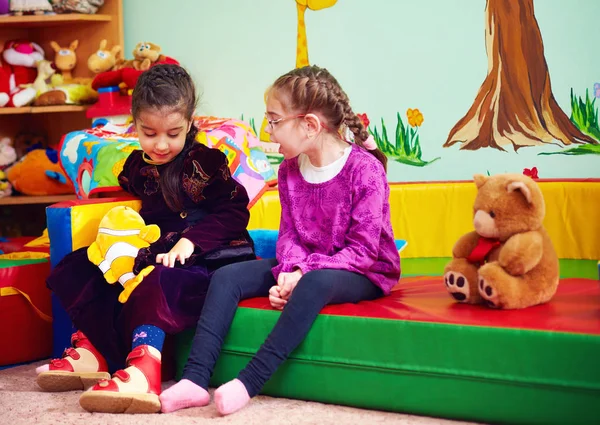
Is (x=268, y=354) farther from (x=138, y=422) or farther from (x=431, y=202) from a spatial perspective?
(x=431, y=202)

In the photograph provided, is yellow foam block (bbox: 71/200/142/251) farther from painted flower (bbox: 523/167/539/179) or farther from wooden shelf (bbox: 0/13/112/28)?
wooden shelf (bbox: 0/13/112/28)

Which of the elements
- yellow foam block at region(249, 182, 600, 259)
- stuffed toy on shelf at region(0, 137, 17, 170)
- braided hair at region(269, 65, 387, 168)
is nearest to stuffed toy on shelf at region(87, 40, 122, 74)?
stuffed toy on shelf at region(0, 137, 17, 170)

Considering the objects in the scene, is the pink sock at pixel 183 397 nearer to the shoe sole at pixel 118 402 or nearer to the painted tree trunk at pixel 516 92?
the shoe sole at pixel 118 402

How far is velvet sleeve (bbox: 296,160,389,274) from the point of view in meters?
1.74

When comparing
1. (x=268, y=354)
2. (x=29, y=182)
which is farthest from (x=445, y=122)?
(x=29, y=182)

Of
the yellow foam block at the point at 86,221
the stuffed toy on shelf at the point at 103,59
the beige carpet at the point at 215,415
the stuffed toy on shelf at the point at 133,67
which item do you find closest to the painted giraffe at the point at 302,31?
the stuffed toy on shelf at the point at 133,67

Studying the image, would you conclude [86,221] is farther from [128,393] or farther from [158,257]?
[128,393]

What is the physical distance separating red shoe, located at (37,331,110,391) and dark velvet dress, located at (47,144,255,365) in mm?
46

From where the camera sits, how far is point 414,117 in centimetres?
274

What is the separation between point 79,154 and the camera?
103 inches

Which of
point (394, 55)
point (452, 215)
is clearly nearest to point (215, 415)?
point (452, 215)

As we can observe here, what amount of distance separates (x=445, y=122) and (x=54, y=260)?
1416 mm

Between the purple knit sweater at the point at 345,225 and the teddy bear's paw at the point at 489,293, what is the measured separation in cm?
27

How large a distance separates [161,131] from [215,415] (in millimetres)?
753
